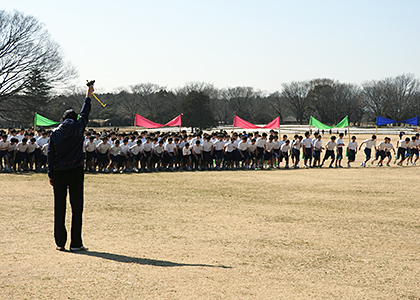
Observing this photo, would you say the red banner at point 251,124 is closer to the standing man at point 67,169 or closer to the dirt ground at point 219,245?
the dirt ground at point 219,245

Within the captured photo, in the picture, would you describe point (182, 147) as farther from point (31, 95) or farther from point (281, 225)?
point (31, 95)

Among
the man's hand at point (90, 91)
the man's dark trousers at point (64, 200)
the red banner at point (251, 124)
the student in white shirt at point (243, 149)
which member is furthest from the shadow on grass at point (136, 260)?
the red banner at point (251, 124)

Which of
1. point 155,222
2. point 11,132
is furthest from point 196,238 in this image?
point 11,132

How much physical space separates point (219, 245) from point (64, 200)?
8.47 feet

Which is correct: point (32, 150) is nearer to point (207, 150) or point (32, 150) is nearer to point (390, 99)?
point (207, 150)

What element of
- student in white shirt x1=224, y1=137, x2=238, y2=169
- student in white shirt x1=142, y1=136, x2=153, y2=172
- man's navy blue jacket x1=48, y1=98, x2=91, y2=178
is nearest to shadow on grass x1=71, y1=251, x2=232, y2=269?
man's navy blue jacket x1=48, y1=98, x2=91, y2=178


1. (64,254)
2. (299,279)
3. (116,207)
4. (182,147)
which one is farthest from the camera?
(182,147)

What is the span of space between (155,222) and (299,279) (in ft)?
14.0

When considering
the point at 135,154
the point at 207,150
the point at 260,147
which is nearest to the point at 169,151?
the point at 135,154

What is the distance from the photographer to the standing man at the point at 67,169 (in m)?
6.80

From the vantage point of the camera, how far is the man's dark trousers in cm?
687

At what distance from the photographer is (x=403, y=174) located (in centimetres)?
1950

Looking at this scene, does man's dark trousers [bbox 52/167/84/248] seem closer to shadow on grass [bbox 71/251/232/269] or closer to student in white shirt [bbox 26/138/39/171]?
shadow on grass [bbox 71/251/232/269]

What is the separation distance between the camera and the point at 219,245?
7.55 metres
